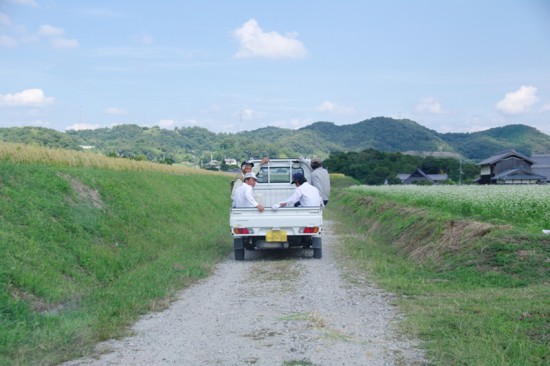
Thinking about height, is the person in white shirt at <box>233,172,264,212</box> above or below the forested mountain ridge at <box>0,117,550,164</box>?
below

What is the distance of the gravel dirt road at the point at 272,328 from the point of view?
17.9 ft

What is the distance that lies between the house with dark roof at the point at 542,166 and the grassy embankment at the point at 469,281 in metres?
48.6

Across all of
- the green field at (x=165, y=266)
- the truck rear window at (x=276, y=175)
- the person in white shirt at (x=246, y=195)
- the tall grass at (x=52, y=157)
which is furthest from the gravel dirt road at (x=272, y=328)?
the tall grass at (x=52, y=157)

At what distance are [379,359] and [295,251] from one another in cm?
923

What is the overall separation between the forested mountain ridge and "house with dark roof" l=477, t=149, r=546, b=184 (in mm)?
23513

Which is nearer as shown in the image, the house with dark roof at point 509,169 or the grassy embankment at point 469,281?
the grassy embankment at point 469,281

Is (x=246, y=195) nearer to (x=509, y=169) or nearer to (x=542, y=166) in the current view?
(x=509, y=169)

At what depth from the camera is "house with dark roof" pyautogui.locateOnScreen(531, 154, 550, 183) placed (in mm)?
59688

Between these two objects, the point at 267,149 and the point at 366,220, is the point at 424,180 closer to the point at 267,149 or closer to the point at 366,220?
the point at 267,149

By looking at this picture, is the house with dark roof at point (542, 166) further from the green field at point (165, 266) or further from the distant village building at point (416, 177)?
the green field at point (165, 266)

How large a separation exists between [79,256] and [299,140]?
9658cm

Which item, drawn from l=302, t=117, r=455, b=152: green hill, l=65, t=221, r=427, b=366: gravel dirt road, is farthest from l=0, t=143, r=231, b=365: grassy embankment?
l=302, t=117, r=455, b=152: green hill

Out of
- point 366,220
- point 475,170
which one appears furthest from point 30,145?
point 475,170

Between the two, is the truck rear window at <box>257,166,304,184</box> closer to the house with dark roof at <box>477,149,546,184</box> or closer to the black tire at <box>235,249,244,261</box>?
the black tire at <box>235,249,244,261</box>
